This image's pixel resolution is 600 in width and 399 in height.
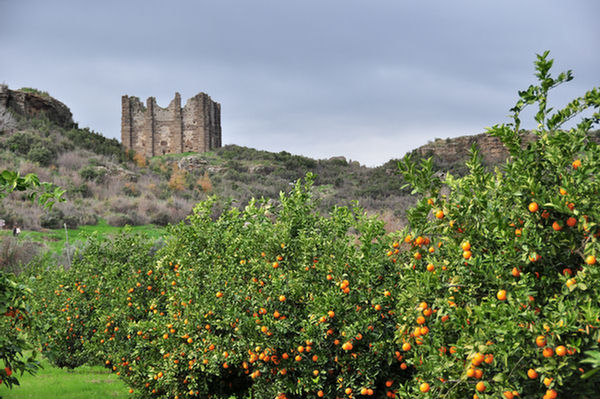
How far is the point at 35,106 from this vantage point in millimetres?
43250

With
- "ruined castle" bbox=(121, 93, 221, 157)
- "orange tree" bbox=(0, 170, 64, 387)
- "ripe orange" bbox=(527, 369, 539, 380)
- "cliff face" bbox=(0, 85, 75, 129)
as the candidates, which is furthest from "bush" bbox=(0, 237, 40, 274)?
"ruined castle" bbox=(121, 93, 221, 157)

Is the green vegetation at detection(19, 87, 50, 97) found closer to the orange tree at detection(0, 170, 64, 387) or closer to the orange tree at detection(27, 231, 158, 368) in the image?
the orange tree at detection(27, 231, 158, 368)

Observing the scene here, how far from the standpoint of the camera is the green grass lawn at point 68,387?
8789 millimetres

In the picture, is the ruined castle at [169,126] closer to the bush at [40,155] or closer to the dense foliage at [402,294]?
the bush at [40,155]

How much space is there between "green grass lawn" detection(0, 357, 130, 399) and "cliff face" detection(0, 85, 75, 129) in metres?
35.2

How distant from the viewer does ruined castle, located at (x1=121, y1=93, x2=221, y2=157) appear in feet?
198

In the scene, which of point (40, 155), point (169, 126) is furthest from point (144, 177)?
point (169, 126)

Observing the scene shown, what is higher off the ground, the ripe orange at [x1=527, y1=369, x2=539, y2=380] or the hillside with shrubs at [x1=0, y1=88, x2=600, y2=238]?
the hillside with shrubs at [x1=0, y1=88, x2=600, y2=238]

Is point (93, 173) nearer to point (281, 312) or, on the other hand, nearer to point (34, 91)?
point (34, 91)

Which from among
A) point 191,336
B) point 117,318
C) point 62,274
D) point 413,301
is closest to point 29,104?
point 62,274

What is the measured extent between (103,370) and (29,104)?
127 ft

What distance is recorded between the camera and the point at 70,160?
3506 centimetres

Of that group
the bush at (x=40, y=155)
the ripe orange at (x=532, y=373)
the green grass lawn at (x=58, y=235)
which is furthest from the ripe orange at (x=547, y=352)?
the bush at (x=40, y=155)

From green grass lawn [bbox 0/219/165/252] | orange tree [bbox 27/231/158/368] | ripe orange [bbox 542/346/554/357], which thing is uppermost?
green grass lawn [bbox 0/219/165/252]
